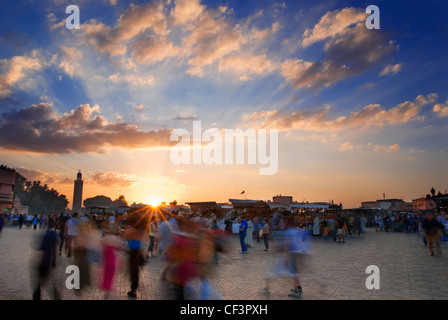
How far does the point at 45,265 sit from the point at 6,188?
213ft

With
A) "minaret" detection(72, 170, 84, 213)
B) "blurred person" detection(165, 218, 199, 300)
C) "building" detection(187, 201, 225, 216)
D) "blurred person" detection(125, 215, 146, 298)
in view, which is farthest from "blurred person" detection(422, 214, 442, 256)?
"minaret" detection(72, 170, 84, 213)

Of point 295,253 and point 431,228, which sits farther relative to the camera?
point 431,228

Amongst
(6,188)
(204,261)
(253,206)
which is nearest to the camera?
(204,261)

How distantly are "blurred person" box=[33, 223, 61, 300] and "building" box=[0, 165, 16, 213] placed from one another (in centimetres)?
6125

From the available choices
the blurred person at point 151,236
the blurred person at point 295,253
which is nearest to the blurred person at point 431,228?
the blurred person at point 295,253

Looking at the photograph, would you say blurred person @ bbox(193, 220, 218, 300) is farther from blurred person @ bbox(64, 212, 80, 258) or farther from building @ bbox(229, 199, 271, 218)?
building @ bbox(229, 199, 271, 218)

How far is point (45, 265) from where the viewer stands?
559 cm

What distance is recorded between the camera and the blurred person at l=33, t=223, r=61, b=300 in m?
5.51

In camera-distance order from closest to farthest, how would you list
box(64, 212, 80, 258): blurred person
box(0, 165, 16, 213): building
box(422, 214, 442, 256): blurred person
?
1. box(64, 212, 80, 258): blurred person
2. box(422, 214, 442, 256): blurred person
3. box(0, 165, 16, 213): building

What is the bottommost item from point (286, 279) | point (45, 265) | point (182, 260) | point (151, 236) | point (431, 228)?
point (286, 279)

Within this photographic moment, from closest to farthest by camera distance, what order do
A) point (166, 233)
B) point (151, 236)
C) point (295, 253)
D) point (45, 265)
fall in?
1. point (45, 265)
2. point (295, 253)
3. point (166, 233)
4. point (151, 236)

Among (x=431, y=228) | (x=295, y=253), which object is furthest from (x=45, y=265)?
(x=431, y=228)

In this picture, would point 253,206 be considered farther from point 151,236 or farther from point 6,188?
point 6,188
